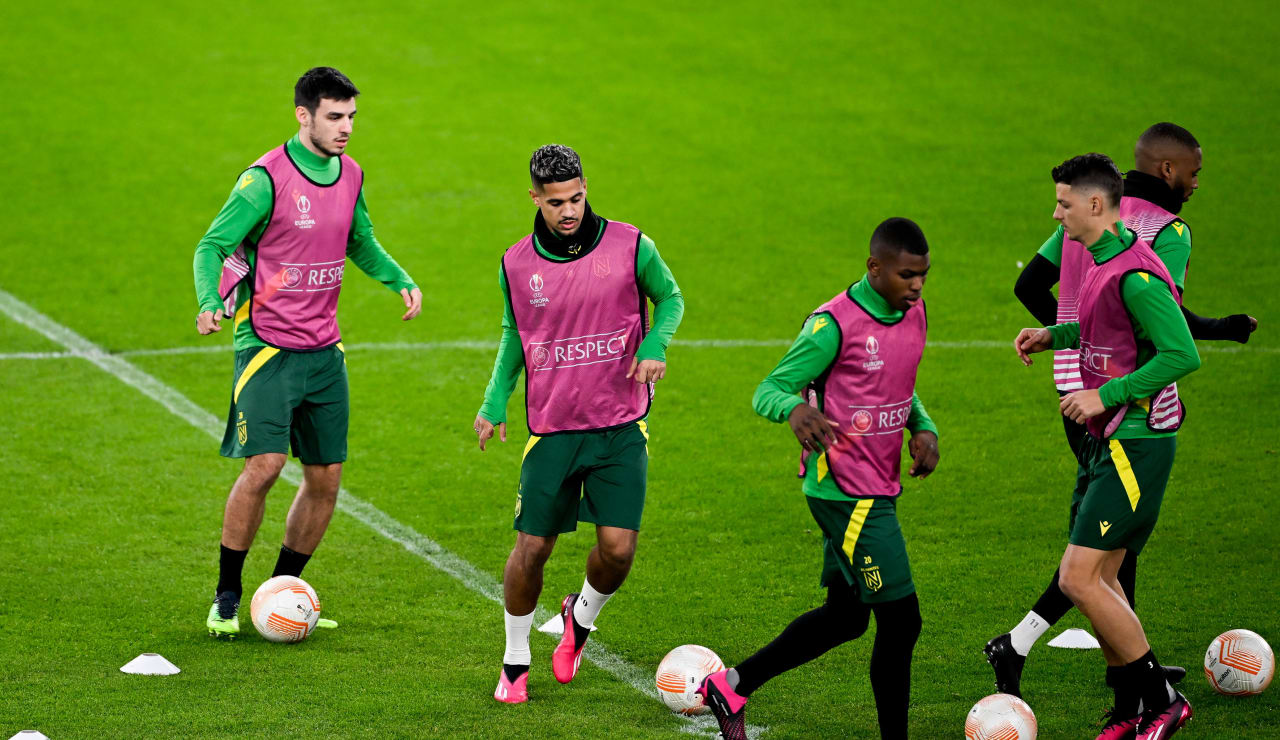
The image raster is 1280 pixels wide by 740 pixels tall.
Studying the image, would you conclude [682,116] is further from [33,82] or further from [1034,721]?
[1034,721]

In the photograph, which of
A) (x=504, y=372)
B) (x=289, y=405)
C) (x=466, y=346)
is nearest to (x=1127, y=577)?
(x=504, y=372)

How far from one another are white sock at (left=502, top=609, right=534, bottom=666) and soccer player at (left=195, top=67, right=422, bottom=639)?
1295mm

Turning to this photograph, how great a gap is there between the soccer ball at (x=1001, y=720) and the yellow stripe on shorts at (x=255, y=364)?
348 cm

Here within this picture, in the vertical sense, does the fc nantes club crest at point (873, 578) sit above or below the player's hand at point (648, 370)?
below

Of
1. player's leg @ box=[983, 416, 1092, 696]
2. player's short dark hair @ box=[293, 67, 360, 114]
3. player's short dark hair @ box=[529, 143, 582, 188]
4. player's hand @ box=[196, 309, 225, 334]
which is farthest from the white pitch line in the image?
player's short dark hair @ box=[293, 67, 360, 114]

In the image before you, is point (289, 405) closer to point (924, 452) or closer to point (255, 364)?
point (255, 364)

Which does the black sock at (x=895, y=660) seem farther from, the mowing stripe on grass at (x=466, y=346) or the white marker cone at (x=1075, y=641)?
the mowing stripe on grass at (x=466, y=346)

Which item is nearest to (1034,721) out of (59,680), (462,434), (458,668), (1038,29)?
(458,668)

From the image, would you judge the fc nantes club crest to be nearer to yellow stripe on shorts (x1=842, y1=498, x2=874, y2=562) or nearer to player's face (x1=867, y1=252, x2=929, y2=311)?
yellow stripe on shorts (x1=842, y1=498, x2=874, y2=562)

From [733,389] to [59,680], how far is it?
6.24 meters

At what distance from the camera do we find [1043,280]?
6.23 metres

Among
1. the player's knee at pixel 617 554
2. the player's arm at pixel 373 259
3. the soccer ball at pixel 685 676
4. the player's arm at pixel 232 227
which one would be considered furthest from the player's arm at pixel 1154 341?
the player's arm at pixel 232 227

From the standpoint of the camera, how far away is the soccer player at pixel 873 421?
16.6 feet

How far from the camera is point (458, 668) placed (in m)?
6.34
